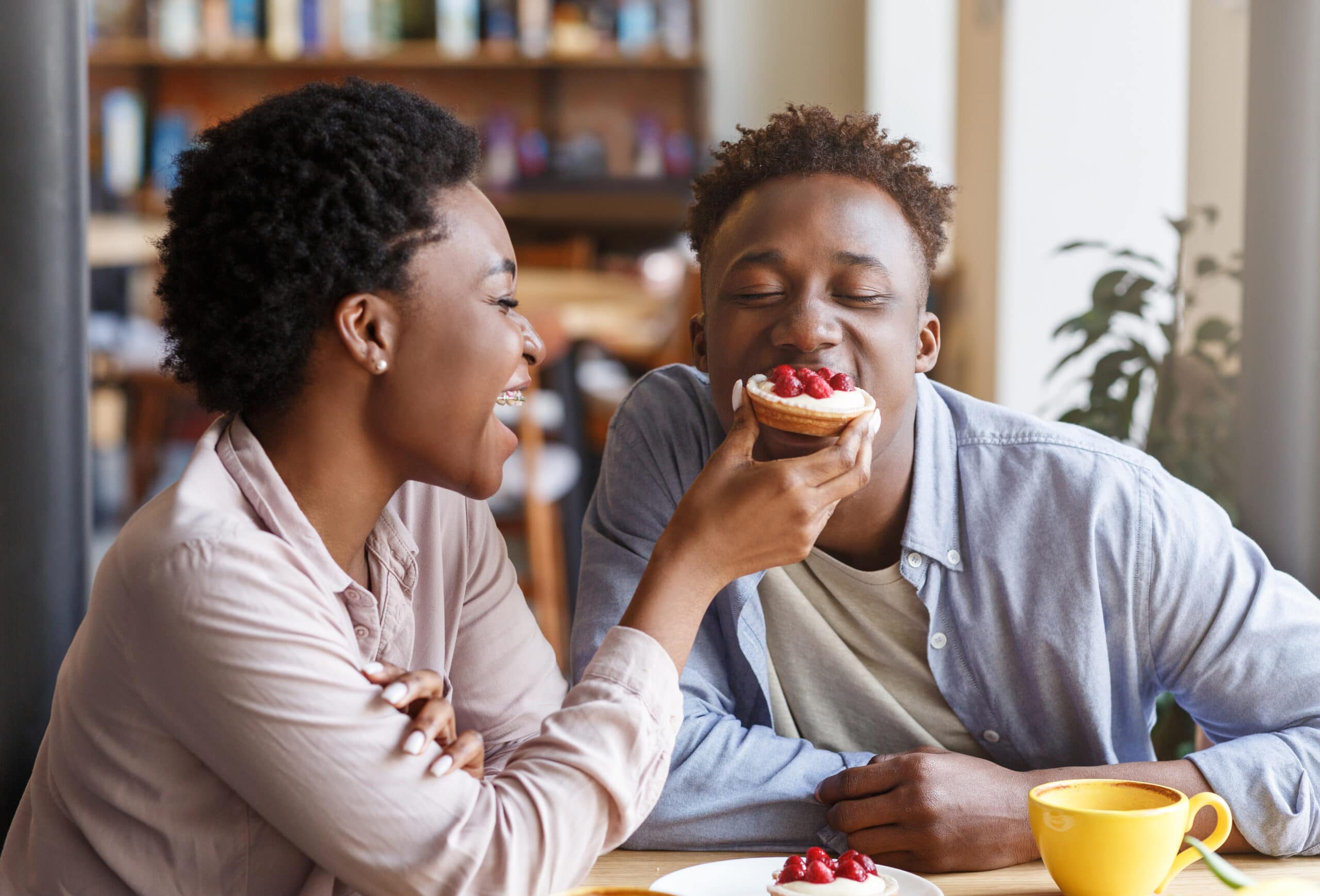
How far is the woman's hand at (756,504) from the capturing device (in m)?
1.15

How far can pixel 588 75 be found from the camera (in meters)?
7.12

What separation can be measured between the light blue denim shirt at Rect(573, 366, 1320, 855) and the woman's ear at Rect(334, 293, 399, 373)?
1.30 feet

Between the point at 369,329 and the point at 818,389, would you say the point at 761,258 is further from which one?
the point at 369,329

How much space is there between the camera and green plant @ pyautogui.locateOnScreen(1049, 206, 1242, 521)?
234 centimetres

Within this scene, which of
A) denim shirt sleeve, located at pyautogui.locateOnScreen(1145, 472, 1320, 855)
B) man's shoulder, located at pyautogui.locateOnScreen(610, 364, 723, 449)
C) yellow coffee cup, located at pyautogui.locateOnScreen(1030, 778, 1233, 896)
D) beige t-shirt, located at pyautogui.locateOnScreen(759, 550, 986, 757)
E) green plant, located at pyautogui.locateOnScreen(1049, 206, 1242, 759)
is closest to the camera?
yellow coffee cup, located at pyautogui.locateOnScreen(1030, 778, 1233, 896)

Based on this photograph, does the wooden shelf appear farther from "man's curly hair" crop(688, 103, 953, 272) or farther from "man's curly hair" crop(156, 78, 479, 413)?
"man's curly hair" crop(156, 78, 479, 413)

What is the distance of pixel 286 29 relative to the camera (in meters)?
6.78

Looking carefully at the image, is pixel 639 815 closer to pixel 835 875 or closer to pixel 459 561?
pixel 835 875

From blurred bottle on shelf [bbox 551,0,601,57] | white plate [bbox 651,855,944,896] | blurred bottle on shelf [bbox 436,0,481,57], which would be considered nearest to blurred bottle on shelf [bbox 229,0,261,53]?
blurred bottle on shelf [bbox 436,0,481,57]

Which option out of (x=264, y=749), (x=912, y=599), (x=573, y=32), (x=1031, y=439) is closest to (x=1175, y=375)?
(x=1031, y=439)

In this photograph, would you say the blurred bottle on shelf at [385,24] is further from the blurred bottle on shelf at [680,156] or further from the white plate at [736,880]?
the white plate at [736,880]

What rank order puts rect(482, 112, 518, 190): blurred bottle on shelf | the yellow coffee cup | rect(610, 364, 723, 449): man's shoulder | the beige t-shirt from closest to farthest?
Answer: the yellow coffee cup, the beige t-shirt, rect(610, 364, 723, 449): man's shoulder, rect(482, 112, 518, 190): blurred bottle on shelf

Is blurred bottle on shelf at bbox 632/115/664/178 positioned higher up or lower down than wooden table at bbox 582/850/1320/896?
higher up

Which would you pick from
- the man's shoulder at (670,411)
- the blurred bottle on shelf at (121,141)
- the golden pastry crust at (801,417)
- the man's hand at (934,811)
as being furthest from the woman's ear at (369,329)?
the blurred bottle on shelf at (121,141)
